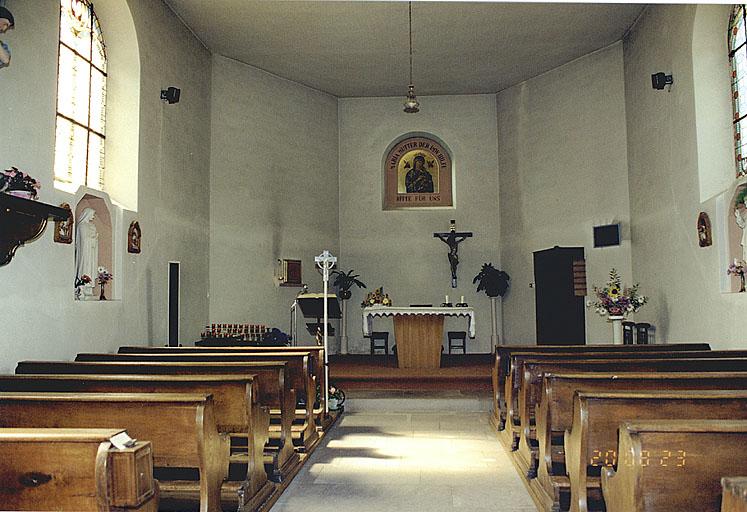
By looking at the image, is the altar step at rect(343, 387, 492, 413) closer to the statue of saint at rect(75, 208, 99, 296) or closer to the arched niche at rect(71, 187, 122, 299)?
the arched niche at rect(71, 187, 122, 299)

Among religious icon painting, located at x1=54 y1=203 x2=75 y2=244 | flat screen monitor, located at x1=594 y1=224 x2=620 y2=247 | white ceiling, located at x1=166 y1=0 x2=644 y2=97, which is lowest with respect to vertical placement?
religious icon painting, located at x1=54 y1=203 x2=75 y2=244

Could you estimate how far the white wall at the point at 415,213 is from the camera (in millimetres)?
12406

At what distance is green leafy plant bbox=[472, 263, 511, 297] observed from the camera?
1177 centimetres

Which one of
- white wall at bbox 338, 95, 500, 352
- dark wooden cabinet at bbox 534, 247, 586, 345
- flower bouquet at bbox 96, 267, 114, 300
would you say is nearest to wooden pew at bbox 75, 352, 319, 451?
flower bouquet at bbox 96, 267, 114, 300

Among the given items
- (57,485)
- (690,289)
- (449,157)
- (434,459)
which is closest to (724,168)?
(690,289)

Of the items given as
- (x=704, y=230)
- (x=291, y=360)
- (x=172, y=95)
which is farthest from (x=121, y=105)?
Answer: (x=704, y=230)

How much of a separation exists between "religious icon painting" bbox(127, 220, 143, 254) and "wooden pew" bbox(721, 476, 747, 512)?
6.54 meters

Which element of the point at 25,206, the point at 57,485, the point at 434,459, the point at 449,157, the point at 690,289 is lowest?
the point at 434,459

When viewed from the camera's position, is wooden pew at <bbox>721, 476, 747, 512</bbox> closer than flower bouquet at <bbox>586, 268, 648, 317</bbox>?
Yes

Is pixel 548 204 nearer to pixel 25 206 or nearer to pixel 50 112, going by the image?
pixel 50 112

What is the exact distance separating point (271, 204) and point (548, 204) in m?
4.60

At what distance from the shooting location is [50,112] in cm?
568

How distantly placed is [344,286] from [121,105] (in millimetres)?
5541

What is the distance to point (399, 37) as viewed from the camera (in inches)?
390
